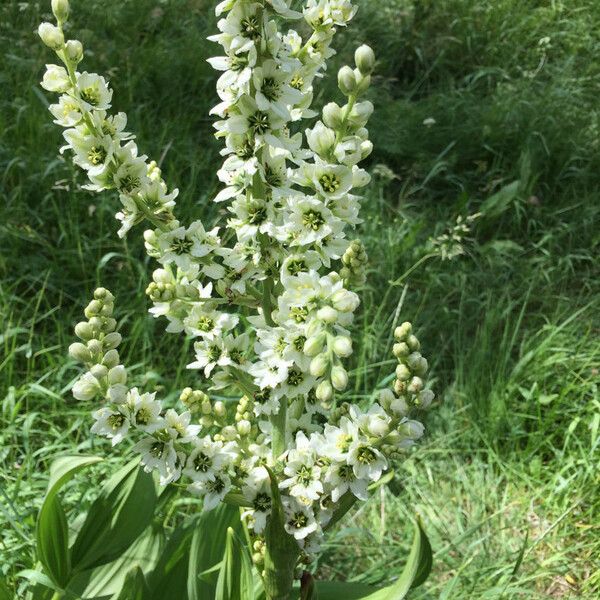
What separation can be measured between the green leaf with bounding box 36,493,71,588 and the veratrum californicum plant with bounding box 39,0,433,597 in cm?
45

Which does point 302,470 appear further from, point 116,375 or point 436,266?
point 436,266

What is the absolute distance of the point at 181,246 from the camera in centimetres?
167

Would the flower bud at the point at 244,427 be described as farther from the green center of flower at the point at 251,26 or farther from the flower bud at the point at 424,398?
the green center of flower at the point at 251,26

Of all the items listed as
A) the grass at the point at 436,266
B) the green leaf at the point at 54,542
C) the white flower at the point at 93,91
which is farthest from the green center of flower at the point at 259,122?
the grass at the point at 436,266

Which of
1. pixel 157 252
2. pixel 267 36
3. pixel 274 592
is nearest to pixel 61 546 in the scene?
pixel 274 592

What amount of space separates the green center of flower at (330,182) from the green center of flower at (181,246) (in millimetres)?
308

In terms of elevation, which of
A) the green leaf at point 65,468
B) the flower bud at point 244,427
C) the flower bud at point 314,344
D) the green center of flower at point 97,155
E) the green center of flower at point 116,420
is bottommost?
the green leaf at point 65,468

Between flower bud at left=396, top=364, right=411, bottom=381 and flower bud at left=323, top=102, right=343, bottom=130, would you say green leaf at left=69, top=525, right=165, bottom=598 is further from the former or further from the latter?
flower bud at left=323, top=102, right=343, bottom=130

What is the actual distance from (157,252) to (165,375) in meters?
1.71

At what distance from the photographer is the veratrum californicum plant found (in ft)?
4.86

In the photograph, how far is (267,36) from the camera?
1448mm

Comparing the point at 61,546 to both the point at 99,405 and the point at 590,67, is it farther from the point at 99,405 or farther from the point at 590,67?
the point at 590,67

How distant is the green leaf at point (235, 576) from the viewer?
1.83 metres

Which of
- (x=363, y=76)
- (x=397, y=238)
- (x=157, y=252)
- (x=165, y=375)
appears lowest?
(x=165, y=375)
